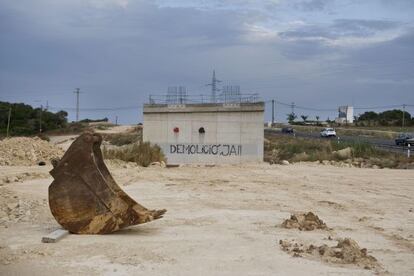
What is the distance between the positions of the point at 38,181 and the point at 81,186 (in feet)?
31.7

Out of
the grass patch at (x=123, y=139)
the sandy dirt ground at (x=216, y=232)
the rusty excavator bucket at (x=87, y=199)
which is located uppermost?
the grass patch at (x=123, y=139)

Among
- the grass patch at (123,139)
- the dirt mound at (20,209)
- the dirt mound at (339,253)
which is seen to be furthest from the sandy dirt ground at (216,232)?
the grass patch at (123,139)

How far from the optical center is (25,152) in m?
27.9

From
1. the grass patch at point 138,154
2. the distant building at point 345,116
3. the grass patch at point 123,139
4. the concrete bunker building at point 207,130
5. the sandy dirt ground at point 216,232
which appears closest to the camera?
the sandy dirt ground at point 216,232

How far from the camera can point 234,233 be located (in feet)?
35.5

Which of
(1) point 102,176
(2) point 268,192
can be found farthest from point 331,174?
(1) point 102,176

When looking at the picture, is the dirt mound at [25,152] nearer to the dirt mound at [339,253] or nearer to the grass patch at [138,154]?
the grass patch at [138,154]

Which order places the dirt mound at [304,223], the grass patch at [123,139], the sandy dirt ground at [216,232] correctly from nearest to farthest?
1. the sandy dirt ground at [216,232]
2. the dirt mound at [304,223]
3. the grass patch at [123,139]

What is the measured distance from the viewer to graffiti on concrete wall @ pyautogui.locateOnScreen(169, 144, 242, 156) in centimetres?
4182

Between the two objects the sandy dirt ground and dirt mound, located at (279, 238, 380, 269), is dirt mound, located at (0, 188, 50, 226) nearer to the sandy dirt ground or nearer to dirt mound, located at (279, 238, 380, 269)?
the sandy dirt ground

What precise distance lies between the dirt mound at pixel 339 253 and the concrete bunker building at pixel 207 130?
3081 cm

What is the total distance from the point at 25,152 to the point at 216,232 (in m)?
19.1

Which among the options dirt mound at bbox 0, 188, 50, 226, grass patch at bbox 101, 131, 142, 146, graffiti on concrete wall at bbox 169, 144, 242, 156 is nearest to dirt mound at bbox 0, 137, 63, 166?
dirt mound at bbox 0, 188, 50, 226

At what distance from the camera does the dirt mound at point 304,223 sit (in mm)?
11271
